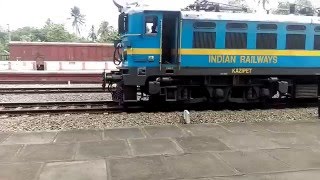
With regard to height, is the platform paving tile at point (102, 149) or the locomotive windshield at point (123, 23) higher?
the locomotive windshield at point (123, 23)

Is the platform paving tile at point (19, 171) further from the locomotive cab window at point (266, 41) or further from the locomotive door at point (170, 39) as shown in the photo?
the locomotive cab window at point (266, 41)

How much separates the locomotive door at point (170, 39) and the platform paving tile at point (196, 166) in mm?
5635

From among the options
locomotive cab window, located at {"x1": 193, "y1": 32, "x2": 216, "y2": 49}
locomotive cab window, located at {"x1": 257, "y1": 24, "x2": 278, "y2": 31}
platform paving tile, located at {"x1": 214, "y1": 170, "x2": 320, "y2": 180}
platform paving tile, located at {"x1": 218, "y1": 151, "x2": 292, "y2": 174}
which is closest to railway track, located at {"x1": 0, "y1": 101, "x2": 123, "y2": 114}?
locomotive cab window, located at {"x1": 193, "y1": 32, "x2": 216, "y2": 49}

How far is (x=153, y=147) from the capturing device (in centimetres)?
713

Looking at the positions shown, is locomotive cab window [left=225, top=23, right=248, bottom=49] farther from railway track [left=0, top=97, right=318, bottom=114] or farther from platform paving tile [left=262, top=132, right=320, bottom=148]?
platform paving tile [left=262, top=132, right=320, bottom=148]

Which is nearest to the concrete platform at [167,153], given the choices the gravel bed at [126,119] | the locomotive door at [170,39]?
the gravel bed at [126,119]

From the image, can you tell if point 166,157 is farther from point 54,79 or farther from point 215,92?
point 54,79

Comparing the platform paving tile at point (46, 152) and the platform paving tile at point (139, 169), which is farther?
the platform paving tile at point (46, 152)

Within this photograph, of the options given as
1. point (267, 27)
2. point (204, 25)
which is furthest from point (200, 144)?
point (267, 27)

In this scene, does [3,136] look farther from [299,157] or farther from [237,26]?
[237,26]

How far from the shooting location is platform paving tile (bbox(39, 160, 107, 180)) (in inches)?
210

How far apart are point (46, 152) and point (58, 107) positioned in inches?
228

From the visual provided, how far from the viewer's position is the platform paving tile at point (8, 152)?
20.6 feet

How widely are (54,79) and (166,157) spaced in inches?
760
